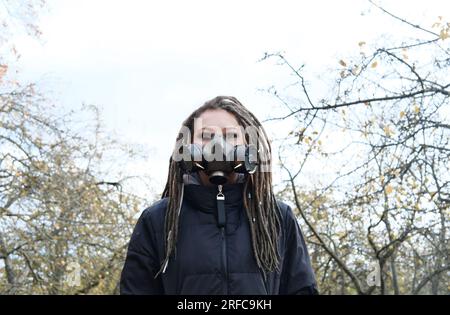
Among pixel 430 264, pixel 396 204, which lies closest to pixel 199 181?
pixel 396 204

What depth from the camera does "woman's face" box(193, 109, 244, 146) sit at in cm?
247

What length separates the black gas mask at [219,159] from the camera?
2.39 metres

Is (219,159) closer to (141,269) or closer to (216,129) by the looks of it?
(216,129)

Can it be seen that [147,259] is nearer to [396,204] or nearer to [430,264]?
[396,204]

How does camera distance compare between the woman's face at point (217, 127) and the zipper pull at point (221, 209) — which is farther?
the woman's face at point (217, 127)

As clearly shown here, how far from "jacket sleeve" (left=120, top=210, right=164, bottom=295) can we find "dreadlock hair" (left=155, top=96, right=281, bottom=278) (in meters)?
0.06

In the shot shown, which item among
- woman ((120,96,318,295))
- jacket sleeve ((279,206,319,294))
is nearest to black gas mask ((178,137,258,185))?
woman ((120,96,318,295))

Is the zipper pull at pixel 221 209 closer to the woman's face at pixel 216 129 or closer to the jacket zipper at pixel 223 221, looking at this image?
the jacket zipper at pixel 223 221

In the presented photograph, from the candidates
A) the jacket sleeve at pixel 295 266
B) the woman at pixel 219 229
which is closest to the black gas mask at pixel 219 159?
the woman at pixel 219 229

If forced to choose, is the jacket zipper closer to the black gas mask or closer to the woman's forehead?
the black gas mask

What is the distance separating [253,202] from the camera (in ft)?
7.89

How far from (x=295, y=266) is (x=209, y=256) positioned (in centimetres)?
33

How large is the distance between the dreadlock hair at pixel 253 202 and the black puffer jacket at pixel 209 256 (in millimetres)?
27

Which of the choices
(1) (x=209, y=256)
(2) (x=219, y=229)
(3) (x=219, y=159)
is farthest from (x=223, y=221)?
(3) (x=219, y=159)
